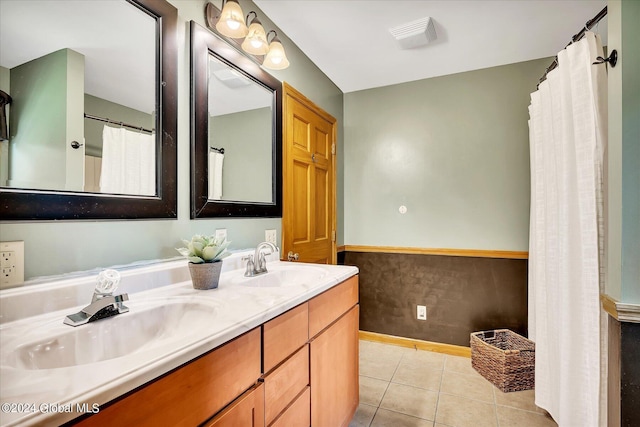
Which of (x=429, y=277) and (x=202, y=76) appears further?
(x=429, y=277)

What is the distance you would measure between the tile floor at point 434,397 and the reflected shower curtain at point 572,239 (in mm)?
234

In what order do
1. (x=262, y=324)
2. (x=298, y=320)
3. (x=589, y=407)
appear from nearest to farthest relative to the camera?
1. (x=262, y=324)
2. (x=298, y=320)
3. (x=589, y=407)

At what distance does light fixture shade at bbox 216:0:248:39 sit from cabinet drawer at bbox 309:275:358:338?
1313 mm

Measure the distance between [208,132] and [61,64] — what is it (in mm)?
571

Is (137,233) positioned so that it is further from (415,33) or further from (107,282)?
(415,33)

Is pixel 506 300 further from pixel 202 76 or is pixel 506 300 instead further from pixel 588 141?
pixel 202 76

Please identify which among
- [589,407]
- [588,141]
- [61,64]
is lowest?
[589,407]

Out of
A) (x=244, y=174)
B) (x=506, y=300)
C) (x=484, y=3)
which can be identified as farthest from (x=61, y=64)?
(x=506, y=300)

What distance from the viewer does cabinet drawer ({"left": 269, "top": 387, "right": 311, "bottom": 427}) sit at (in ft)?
3.29

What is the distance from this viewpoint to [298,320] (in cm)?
110

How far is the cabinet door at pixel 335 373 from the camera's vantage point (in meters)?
1.24

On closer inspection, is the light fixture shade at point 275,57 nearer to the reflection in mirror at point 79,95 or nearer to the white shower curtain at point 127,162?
the reflection in mirror at point 79,95

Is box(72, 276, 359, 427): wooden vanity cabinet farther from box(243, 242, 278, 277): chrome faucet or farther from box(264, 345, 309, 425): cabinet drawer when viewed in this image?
box(243, 242, 278, 277): chrome faucet

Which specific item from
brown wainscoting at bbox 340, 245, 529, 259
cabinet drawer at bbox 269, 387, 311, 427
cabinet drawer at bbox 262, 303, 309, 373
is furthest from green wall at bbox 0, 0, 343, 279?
brown wainscoting at bbox 340, 245, 529, 259
